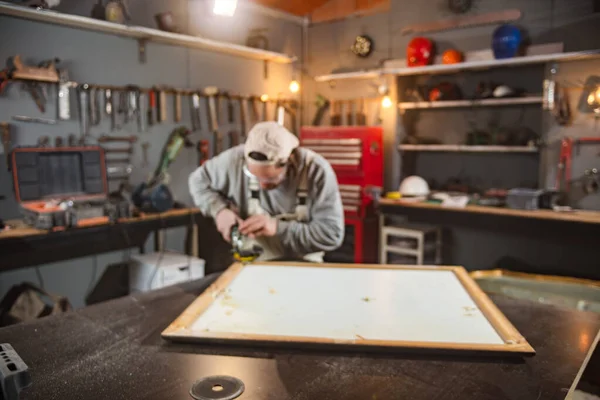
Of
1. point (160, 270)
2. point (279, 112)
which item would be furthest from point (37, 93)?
point (279, 112)

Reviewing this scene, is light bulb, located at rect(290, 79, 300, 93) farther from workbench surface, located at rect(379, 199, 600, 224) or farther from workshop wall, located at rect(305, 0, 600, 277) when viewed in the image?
workbench surface, located at rect(379, 199, 600, 224)

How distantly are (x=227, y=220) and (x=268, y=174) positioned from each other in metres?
0.32

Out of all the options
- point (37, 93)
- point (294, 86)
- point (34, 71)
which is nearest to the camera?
point (34, 71)

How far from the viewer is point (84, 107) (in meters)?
3.72

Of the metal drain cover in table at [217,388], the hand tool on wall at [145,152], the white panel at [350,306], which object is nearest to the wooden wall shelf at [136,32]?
the hand tool on wall at [145,152]

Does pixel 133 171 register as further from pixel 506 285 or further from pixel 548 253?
pixel 548 253

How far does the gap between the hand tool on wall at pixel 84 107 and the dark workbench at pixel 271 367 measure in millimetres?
2534

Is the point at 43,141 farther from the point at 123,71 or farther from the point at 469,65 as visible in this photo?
the point at 469,65

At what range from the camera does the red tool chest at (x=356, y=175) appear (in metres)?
4.81

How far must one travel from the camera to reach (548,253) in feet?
13.7

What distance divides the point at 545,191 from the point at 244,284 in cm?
315

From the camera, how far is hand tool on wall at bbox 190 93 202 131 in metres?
4.48

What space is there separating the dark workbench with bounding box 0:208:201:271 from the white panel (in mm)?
1709

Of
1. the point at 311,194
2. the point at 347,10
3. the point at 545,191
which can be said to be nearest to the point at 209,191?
the point at 311,194
